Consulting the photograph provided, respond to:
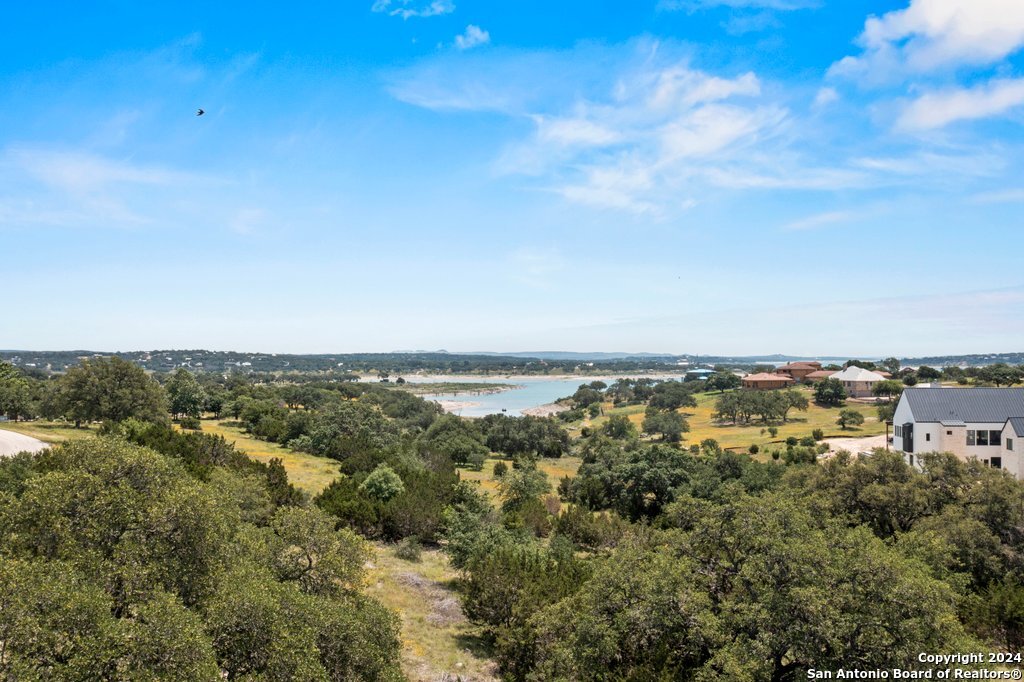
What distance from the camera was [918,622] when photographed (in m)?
11.9

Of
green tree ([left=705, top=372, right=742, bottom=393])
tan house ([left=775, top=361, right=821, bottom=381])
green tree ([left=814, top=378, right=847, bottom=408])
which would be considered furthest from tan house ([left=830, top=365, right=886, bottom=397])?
green tree ([left=705, top=372, right=742, bottom=393])

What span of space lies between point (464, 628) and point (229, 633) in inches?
423

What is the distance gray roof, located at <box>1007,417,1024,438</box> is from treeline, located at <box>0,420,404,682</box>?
34.7 m

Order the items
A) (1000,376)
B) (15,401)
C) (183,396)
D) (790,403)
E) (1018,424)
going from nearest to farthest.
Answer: (1018,424) < (15,401) < (183,396) < (1000,376) < (790,403)

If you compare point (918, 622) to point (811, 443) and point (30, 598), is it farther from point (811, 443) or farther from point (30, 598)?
point (811, 443)

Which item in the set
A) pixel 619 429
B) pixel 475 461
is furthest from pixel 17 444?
pixel 619 429

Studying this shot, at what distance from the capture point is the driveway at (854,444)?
152ft

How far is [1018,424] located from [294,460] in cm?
4577

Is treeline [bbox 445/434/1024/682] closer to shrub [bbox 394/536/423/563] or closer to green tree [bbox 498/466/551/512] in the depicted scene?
shrub [bbox 394/536/423/563]

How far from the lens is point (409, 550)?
91.5ft

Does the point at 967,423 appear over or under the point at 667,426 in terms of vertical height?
over

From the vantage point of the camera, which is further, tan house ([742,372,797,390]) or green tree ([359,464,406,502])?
tan house ([742,372,797,390])

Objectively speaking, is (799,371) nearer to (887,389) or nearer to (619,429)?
(887,389)

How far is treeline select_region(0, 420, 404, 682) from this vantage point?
31.8 feet
